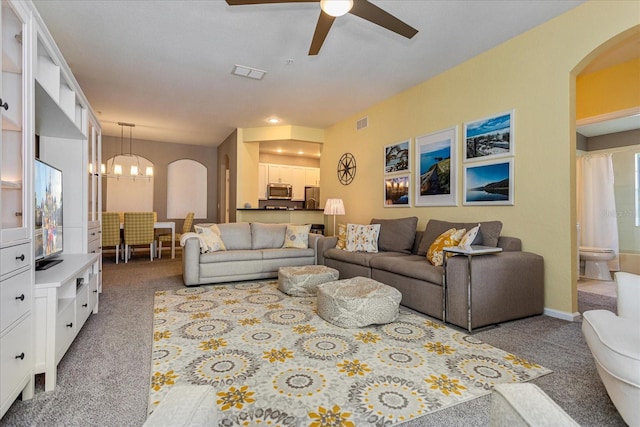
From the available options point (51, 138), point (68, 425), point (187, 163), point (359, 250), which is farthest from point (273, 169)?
point (68, 425)

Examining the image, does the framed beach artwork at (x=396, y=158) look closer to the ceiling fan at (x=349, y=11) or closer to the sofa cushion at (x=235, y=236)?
the ceiling fan at (x=349, y=11)

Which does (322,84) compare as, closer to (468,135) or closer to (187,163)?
(468,135)

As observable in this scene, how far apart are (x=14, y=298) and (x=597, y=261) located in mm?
6164

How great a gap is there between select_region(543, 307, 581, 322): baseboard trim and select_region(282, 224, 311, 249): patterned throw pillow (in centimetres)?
306

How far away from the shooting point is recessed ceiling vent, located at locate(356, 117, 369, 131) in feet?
17.5

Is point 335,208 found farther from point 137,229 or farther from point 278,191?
point 137,229

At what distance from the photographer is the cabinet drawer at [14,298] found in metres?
1.38

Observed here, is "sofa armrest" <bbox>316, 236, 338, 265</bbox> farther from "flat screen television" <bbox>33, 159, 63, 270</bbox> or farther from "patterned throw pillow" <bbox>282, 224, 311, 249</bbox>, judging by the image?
"flat screen television" <bbox>33, 159, 63, 270</bbox>

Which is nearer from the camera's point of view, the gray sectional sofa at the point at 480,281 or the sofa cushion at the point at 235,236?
the gray sectional sofa at the point at 480,281

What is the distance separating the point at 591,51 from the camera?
8.61ft

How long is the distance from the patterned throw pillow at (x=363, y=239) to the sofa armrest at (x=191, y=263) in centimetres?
196

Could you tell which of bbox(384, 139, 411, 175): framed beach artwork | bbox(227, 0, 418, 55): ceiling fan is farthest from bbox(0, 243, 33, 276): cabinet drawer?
bbox(384, 139, 411, 175): framed beach artwork

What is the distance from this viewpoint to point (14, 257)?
1495mm

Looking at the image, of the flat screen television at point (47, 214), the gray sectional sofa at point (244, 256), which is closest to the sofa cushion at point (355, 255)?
the gray sectional sofa at point (244, 256)
